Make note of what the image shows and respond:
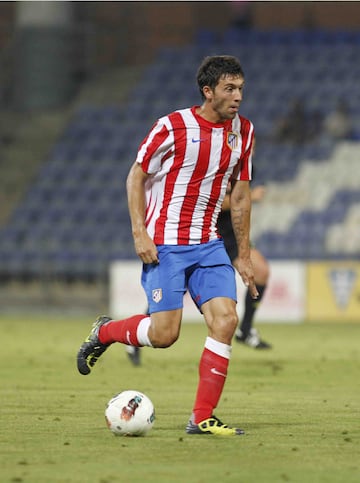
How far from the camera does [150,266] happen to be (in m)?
7.12

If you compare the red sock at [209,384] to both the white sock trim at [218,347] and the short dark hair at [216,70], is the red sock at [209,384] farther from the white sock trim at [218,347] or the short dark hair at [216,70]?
the short dark hair at [216,70]

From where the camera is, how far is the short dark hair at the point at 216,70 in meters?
6.97

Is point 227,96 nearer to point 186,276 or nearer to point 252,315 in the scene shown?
point 186,276

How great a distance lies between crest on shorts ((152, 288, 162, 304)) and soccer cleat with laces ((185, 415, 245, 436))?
0.72 m

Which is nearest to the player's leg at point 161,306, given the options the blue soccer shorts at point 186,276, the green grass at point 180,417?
the blue soccer shorts at point 186,276

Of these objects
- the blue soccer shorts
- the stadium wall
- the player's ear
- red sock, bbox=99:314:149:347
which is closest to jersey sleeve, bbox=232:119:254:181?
the player's ear

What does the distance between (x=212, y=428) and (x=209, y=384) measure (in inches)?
10.2

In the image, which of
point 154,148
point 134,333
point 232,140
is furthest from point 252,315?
point 154,148

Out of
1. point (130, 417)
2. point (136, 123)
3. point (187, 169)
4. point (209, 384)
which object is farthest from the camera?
point (136, 123)

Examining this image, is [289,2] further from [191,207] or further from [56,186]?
[191,207]

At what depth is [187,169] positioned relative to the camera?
281 inches

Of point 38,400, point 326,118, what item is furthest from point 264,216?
point 38,400

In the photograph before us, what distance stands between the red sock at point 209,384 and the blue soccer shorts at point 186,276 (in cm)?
33

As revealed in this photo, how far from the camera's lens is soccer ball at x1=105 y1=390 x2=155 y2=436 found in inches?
265
